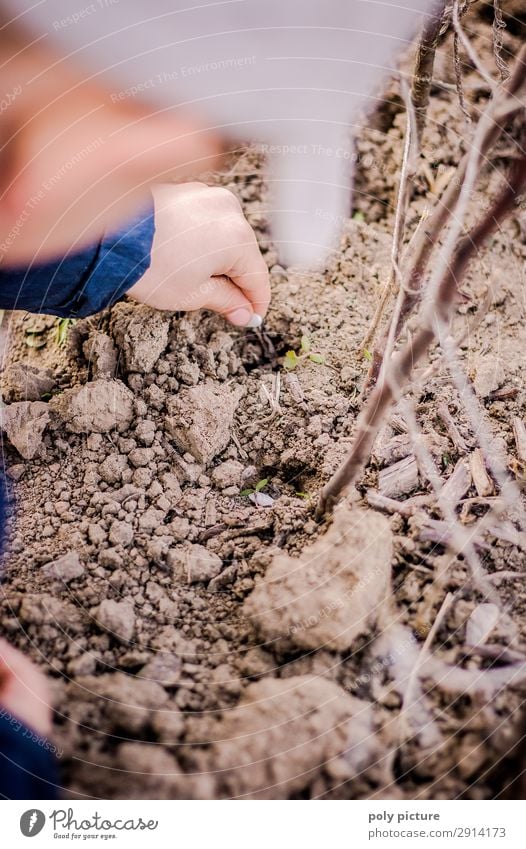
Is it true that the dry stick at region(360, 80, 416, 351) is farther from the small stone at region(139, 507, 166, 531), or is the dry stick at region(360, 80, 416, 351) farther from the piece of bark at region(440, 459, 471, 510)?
the small stone at region(139, 507, 166, 531)

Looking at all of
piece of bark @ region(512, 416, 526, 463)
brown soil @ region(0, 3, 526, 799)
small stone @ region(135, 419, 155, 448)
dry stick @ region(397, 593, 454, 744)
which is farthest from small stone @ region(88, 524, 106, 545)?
piece of bark @ region(512, 416, 526, 463)

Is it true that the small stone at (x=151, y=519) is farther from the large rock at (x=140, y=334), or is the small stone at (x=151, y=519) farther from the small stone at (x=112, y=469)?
the large rock at (x=140, y=334)

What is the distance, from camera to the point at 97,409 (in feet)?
1.83

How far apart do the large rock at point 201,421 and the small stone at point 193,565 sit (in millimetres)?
105

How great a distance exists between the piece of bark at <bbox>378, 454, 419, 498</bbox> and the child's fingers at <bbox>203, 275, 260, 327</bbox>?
0.26 metres

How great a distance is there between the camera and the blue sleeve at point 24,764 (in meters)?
0.42

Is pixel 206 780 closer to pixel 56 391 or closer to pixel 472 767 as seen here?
pixel 472 767

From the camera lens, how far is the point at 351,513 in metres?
0.50

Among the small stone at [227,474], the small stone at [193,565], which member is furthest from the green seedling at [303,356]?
the small stone at [193,565]

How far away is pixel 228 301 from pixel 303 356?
0.38 feet

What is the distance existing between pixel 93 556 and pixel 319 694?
0.81 feet

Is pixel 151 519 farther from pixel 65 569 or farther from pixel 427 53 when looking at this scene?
pixel 427 53

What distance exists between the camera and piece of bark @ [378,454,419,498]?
1.70 feet

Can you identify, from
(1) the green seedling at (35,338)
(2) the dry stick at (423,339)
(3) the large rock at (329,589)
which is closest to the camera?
(2) the dry stick at (423,339)
